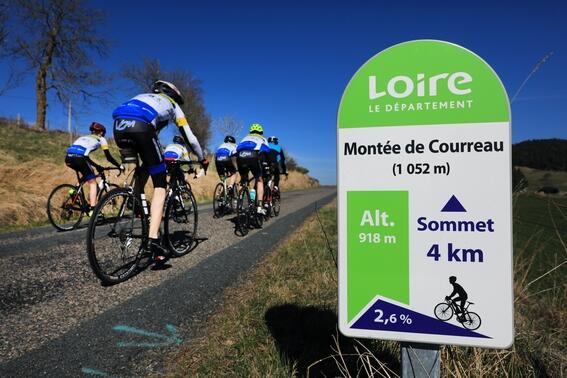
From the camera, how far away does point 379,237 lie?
4.16ft

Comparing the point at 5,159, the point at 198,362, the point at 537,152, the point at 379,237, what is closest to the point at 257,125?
the point at 198,362

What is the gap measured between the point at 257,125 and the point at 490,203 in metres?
6.38

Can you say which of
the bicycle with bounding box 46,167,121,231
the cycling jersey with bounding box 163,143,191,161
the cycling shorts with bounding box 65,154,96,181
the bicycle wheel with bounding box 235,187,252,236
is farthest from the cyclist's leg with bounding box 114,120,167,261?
the cycling shorts with bounding box 65,154,96,181

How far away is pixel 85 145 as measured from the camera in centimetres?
681

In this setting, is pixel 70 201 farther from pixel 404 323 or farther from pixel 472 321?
pixel 472 321

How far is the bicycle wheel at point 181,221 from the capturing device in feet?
14.2

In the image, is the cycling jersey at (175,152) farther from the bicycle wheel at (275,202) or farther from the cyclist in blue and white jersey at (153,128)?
the cyclist in blue and white jersey at (153,128)

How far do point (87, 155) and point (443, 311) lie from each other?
7176 millimetres

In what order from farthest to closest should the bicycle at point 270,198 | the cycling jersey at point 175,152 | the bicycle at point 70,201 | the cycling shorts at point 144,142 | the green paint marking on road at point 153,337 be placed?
1. the bicycle at point 270,198
2. the cycling jersey at point 175,152
3. the bicycle at point 70,201
4. the cycling shorts at point 144,142
5. the green paint marking on road at point 153,337

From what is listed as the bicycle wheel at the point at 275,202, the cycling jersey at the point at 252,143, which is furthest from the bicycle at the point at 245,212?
the bicycle wheel at the point at 275,202

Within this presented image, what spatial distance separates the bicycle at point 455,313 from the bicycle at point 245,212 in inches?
202

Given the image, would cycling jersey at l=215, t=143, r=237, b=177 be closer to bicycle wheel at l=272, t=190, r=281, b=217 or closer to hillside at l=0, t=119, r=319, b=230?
bicycle wheel at l=272, t=190, r=281, b=217

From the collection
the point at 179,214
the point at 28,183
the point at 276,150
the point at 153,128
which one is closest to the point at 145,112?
the point at 153,128

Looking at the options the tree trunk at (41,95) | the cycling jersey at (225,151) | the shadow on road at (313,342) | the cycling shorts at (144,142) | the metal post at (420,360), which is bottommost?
the shadow on road at (313,342)
